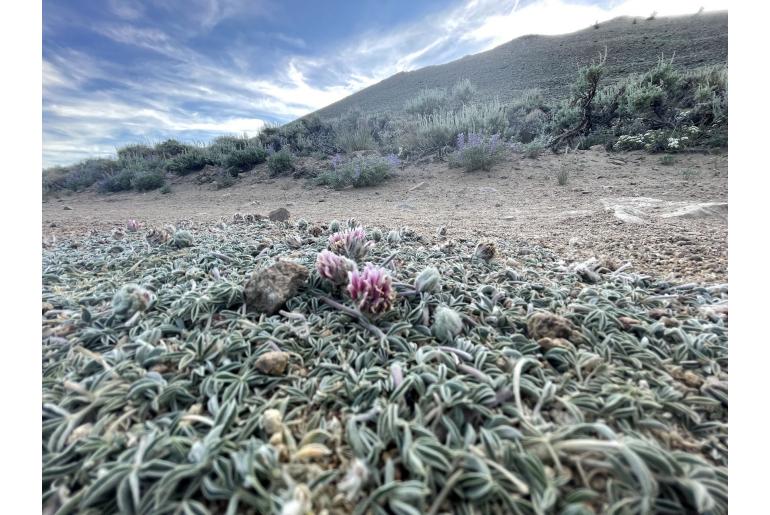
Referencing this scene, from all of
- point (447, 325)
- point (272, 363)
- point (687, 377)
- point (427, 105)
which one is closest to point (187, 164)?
point (427, 105)

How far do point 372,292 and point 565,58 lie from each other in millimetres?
21439

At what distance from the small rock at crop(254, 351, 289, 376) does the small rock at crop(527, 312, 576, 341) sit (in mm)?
747

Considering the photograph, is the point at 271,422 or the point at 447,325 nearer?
the point at 271,422

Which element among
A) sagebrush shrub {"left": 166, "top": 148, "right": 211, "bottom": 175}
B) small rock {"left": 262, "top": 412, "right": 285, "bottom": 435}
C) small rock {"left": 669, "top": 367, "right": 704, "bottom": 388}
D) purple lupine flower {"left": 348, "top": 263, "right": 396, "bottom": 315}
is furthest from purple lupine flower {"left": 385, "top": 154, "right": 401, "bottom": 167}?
small rock {"left": 262, "top": 412, "right": 285, "bottom": 435}

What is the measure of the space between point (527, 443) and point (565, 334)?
0.48 meters

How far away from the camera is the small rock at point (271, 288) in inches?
48.5

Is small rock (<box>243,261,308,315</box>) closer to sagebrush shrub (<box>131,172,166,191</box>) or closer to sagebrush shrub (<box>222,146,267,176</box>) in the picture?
sagebrush shrub (<box>222,146,267,176</box>)

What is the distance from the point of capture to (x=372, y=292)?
1.15m

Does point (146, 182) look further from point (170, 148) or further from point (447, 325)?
point (447, 325)

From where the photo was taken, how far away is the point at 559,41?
2142 centimetres

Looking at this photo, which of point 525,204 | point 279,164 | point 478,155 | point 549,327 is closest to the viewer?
point 549,327

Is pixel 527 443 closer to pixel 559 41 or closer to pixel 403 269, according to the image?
pixel 403 269

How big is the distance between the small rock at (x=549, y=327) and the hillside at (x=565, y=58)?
43.1 ft

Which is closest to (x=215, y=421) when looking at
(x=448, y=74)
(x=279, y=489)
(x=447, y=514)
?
(x=279, y=489)
